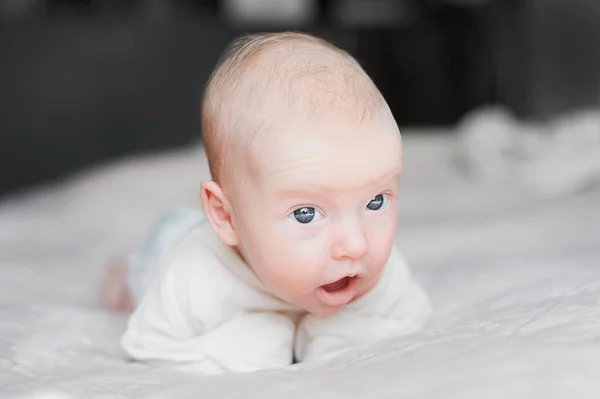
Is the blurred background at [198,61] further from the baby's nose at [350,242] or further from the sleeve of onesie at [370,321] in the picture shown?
the baby's nose at [350,242]

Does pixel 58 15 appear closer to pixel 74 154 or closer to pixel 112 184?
pixel 74 154

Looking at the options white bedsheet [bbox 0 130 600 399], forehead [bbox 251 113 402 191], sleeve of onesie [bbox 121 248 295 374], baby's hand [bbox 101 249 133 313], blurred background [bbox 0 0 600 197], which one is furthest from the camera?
blurred background [bbox 0 0 600 197]

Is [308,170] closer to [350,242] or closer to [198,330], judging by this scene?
[350,242]

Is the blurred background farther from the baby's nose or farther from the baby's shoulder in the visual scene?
the baby's nose

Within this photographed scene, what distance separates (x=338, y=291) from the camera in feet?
2.94

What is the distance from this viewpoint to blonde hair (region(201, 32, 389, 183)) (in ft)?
2.82

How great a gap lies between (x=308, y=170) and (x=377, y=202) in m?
0.08

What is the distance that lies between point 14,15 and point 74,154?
0.40 m

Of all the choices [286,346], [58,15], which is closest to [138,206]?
[58,15]

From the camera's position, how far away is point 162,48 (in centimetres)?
260

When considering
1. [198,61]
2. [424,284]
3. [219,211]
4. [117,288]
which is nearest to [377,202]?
[219,211]

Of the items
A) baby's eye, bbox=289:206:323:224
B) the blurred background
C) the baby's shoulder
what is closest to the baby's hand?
the baby's shoulder

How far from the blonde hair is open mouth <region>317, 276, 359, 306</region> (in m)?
0.15

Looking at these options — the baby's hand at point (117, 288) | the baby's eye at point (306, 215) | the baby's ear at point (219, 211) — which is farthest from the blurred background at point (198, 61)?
the baby's eye at point (306, 215)
